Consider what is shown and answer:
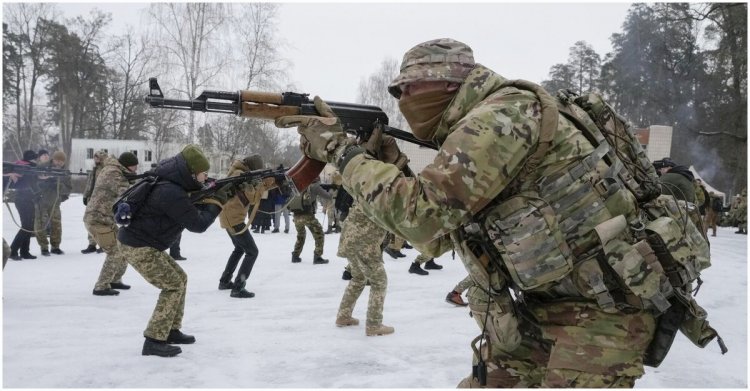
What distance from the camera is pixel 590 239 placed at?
74.9 inches

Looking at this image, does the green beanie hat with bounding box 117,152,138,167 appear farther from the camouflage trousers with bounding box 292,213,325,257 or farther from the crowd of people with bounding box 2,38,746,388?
the crowd of people with bounding box 2,38,746,388

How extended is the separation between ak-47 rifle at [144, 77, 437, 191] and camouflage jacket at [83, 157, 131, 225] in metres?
5.56

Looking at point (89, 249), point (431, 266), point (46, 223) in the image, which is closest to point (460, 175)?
point (431, 266)

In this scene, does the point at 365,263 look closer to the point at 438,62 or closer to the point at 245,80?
the point at 438,62

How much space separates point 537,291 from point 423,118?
31.4 inches

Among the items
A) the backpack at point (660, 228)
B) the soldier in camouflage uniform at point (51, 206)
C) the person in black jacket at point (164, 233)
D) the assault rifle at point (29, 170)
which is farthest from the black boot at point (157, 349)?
the soldier in camouflage uniform at point (51, 206)

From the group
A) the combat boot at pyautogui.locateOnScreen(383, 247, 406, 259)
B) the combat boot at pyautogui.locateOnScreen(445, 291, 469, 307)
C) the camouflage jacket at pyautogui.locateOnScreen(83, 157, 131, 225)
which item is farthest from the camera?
the combat boot at pyautogui.locateOnScreen(383, 247, 406, 259)

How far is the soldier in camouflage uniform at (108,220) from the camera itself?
6977 millimetres

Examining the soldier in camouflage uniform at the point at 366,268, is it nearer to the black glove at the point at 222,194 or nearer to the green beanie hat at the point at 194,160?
the black glove at the point at 222,194

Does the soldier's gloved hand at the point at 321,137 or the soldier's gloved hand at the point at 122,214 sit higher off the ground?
the soldier's gloved hand at the point at 321,137

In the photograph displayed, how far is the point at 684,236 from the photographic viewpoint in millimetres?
1988

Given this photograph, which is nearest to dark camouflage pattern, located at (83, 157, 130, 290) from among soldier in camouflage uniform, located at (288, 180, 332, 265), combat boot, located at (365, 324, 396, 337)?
soldier in camouflage uniform, located at (288, 180, 332, 265)

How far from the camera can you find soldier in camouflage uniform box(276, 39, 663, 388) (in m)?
1.69

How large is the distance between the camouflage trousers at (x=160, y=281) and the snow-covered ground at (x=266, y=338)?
27 cm
